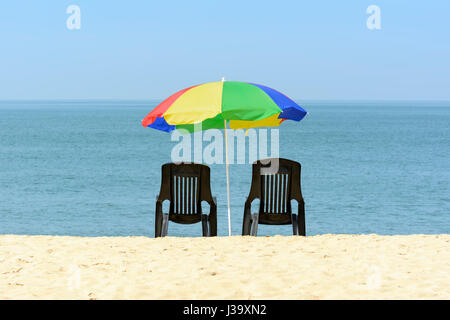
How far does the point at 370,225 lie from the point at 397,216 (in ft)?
8.63

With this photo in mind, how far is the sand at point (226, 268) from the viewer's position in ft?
17.3

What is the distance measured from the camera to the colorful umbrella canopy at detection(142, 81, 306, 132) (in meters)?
7.17

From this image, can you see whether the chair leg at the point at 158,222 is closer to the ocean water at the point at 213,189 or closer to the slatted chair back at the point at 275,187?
the slatted chair back at the point at 275,187

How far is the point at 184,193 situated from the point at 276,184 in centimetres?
121

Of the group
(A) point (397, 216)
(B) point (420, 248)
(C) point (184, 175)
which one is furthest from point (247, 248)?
(A) point (397, 216)

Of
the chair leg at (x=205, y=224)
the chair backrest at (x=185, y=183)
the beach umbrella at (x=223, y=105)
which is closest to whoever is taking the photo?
the beach umbrella at (x=223, y=105)

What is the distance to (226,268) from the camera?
614cm

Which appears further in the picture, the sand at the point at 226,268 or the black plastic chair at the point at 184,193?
the black plastic chair at the point at 184,193

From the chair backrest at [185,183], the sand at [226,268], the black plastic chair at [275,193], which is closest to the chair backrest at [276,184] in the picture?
the black plastic chair at [275,193]

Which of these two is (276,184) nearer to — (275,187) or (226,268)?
(275,187)

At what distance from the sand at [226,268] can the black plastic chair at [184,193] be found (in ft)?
1.47

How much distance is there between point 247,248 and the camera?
7160 mm

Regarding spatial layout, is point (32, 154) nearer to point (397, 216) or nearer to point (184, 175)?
point (397, 216)

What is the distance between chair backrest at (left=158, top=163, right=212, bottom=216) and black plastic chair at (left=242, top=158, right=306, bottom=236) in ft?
2.00
